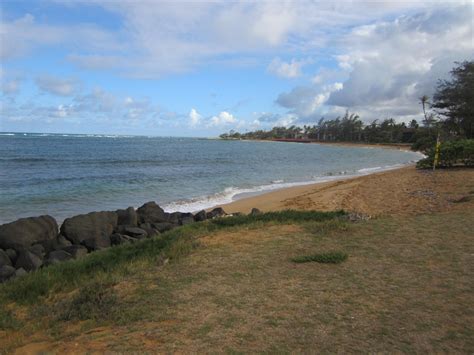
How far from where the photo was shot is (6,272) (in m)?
7.42

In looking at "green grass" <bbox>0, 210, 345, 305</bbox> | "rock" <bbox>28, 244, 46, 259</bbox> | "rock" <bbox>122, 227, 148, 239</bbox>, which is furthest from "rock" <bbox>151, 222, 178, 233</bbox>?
"rock" <bbox>28, 244, 46, 259</bbox>

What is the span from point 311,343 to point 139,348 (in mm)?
1423

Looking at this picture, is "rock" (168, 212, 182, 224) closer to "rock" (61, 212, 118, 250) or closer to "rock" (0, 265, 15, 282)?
"rock" (61, 212, 118, 250)

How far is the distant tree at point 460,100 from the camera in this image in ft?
101

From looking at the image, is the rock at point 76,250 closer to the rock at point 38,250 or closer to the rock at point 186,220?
the rock at point 38,250

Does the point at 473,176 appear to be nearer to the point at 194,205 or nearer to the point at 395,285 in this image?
the point at 194,205

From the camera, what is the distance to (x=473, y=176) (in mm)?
17922

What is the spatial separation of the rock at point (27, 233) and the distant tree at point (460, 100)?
30.4 metres

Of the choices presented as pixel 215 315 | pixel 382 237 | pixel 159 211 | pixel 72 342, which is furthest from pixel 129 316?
pixel 159 211

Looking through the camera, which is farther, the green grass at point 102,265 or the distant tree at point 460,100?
the distant tree at point 460,100

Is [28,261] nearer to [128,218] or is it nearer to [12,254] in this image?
[12,254]

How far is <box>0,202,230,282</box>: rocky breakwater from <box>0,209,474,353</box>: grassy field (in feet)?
6.05

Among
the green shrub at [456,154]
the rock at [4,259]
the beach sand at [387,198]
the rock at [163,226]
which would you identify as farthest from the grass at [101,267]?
the green shrub at [456,154]

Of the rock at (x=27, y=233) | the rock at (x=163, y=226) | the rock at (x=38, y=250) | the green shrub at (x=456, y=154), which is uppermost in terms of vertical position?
the green shrub at (x=456, y=154)
